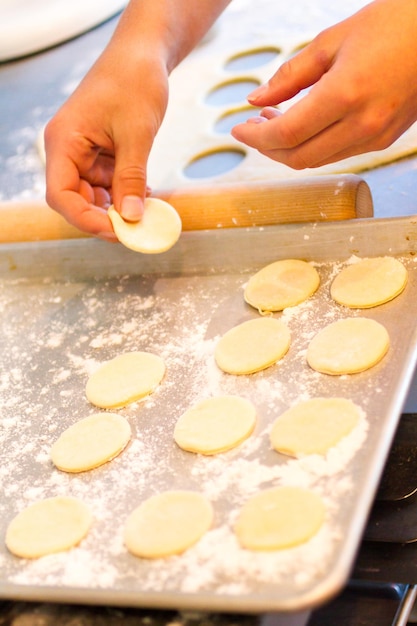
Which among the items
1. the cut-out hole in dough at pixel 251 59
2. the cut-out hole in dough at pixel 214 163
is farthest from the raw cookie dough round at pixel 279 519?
the cut-out hole in dough at pixel 251 59

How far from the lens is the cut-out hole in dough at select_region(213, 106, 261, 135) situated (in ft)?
7.24

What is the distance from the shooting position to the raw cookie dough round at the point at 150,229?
1.48 metres

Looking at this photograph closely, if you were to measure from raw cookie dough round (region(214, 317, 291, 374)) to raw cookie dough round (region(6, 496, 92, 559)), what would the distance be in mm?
378

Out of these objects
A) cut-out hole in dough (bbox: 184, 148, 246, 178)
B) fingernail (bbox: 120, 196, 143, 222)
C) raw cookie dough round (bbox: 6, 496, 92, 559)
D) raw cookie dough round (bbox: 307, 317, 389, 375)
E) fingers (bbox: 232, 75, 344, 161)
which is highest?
fingers (bbox: 232, 75, 344, 161)

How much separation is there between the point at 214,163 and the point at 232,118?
246mm

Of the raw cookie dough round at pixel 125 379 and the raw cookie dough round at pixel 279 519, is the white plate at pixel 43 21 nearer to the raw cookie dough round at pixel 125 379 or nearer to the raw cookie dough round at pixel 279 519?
the raw cookie dough round at pixel 125 379

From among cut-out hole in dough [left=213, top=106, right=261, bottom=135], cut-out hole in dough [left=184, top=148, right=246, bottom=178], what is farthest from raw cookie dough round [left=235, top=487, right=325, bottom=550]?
cut-out hole in dough [left=213, top=106, right=261, bottom=135]

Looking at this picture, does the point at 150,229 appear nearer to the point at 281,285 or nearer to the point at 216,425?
the point at 281,285

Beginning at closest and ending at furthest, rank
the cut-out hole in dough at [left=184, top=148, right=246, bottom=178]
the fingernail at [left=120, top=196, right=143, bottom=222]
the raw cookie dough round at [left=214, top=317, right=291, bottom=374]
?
the raw cookie dough round at [left=214, top=317, right=291, bottom=374], the fingernail at [left=120, top=196, right=143, bottom=222], the cut-out hole in dough at [left=184, top=148, right=246, bottom=178]

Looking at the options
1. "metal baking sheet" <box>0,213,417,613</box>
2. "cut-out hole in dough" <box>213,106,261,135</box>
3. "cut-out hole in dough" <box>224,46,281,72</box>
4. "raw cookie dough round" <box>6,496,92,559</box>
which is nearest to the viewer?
"metal baking sheet" <box>0,213,417,613</box>

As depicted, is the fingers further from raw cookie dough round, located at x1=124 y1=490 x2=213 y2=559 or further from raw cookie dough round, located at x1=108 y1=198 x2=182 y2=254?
raw cookie dough round, located at x1=124 y1=490 x2=213 y2=559

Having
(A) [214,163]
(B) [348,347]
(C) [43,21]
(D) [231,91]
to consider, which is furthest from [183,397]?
(C) [43,21]

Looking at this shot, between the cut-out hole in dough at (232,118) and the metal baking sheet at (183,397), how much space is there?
677mm

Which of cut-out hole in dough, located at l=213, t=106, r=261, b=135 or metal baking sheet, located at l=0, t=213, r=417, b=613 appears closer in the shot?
metal baking sheet, located at l=0, t=213, r=417, b=613
